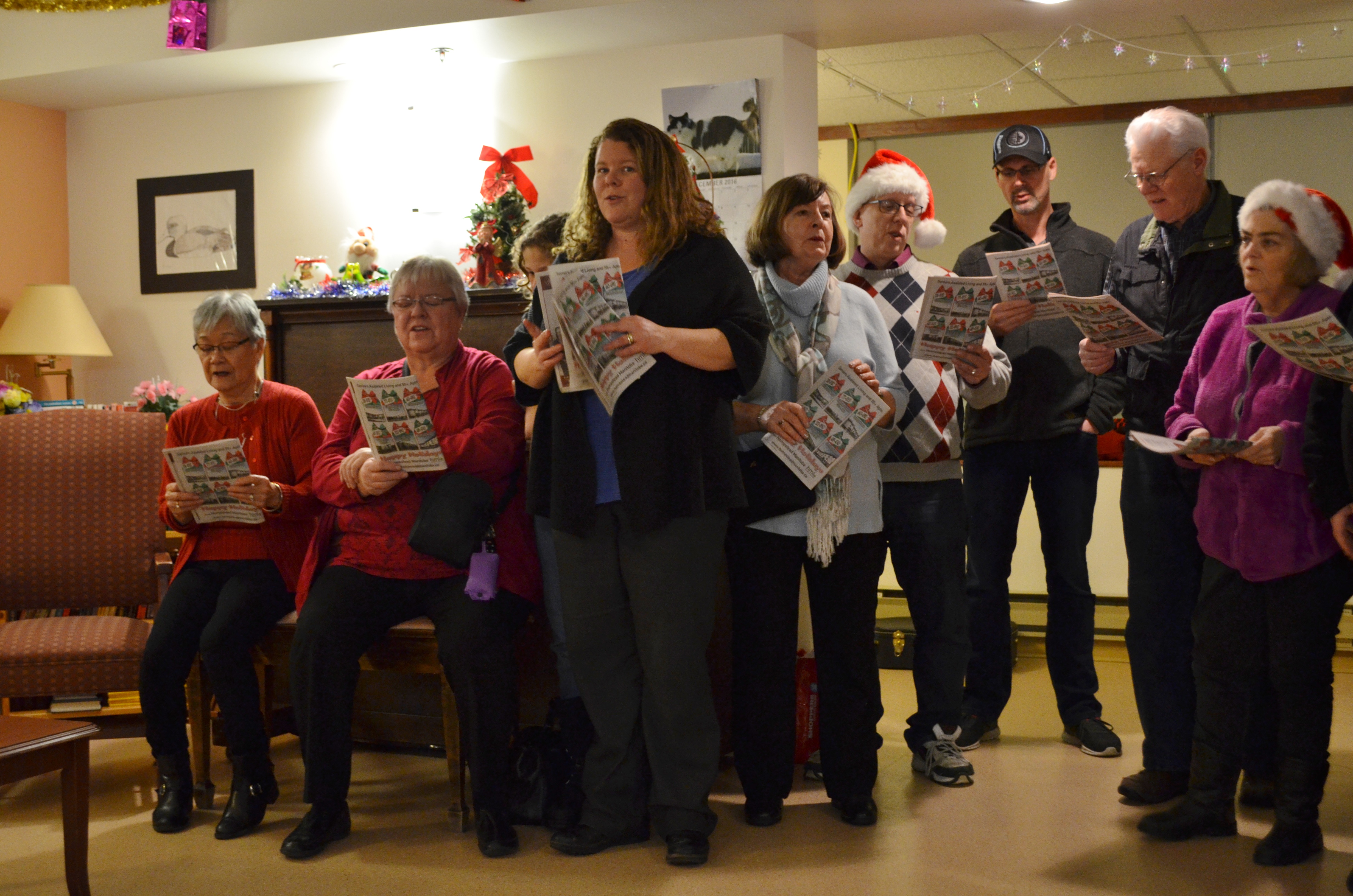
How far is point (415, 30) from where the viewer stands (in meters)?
4.19

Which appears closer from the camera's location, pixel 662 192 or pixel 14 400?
pixel 662 192

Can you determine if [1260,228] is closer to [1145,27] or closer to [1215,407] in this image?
[1215,407]

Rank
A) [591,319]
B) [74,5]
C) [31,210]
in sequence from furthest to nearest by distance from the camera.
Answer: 1. [31,210]
2. [74,5]
3. [591,319]

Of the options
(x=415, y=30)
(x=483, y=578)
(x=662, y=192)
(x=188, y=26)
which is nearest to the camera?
(x=662, y=192)

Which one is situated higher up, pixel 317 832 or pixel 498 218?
pixel 498 218

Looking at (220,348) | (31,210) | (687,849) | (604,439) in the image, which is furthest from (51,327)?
(687,849)

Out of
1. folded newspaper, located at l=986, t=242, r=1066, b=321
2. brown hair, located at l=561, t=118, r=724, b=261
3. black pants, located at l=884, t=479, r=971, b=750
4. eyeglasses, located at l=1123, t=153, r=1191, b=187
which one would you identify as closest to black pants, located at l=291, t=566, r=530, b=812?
brown hair, located at l=561, t=118, r=724, b=261

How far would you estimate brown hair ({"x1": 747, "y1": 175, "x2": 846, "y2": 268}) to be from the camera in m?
2.76

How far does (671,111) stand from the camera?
442cm

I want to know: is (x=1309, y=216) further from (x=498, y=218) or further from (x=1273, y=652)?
(x=498, y=218)

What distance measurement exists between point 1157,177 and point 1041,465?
2.82 ft

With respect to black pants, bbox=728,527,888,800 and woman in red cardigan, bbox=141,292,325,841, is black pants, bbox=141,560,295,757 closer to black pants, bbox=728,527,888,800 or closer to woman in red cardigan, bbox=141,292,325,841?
woman in red cardigan, bbox=141,292,325,841

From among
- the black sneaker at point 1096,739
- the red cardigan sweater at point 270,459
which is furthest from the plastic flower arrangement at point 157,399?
the black sneaker at point 1096,739

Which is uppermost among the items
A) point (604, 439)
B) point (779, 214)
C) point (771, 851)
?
point (779, 214)
